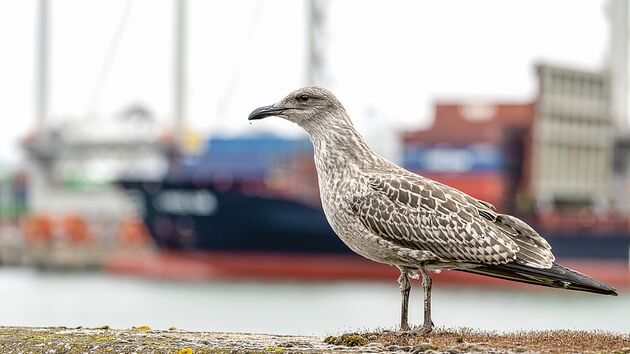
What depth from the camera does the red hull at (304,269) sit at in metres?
51.0

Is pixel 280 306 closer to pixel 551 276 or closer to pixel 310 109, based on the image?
pixel 310 109

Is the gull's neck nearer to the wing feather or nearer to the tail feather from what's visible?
the wing feather

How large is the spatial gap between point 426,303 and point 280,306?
2905 cm

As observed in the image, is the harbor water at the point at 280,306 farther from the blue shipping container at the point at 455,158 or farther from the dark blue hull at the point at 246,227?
the blue shipping container at the point at 455,158

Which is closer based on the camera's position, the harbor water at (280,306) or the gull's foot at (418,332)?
the gull's foot at (418,332)

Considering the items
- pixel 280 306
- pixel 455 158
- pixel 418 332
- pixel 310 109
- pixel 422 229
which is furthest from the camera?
pixel 455 158

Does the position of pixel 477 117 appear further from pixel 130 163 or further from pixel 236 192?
pixel 130 163

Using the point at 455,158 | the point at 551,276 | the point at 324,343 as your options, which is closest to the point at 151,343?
the point at 324,343

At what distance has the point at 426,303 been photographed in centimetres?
816

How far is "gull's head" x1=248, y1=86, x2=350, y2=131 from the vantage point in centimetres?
895

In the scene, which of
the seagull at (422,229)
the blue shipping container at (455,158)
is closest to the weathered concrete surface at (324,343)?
the seagull at (422,229)

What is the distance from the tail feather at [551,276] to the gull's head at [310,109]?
1590 mm

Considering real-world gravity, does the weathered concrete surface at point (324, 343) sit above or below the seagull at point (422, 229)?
below

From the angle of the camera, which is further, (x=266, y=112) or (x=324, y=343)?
(x=266, y=112)
